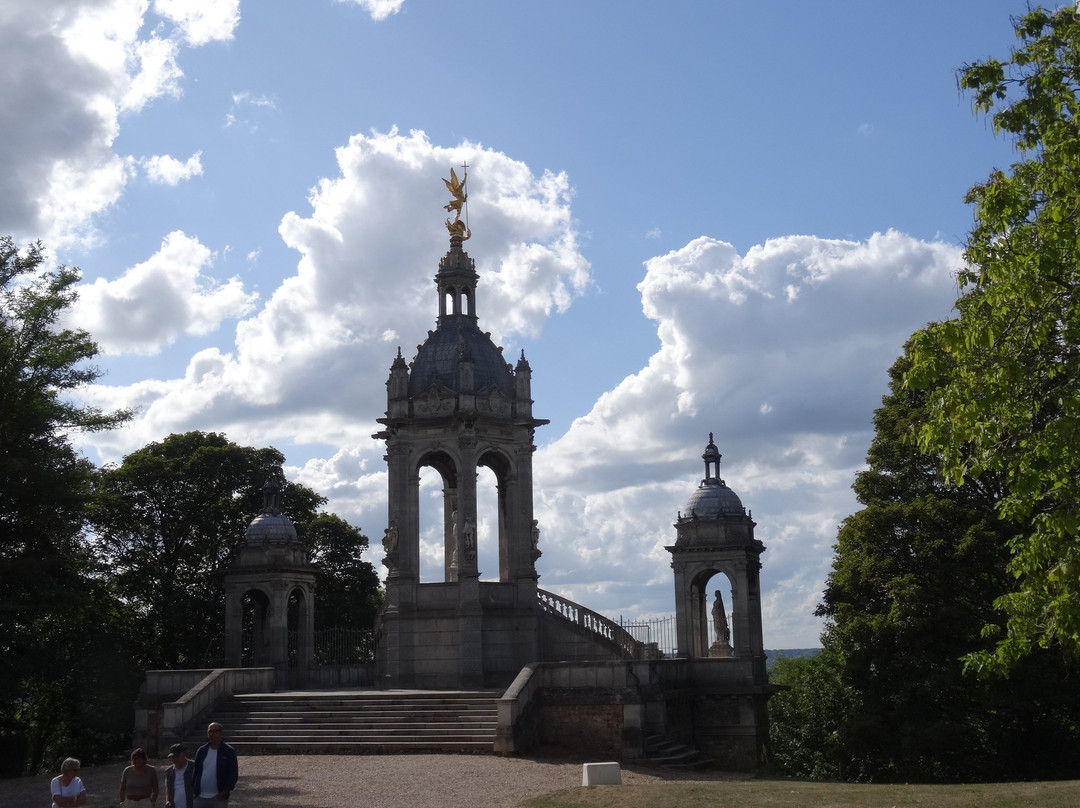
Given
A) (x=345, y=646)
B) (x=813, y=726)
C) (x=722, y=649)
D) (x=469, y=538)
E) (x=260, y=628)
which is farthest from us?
(x=813, y=726)

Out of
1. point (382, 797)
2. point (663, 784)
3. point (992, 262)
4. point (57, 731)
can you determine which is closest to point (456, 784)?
point (382, 797)

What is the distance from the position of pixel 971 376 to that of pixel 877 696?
19257mm

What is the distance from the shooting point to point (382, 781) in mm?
22234

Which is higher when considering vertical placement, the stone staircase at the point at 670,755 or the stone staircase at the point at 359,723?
the stone staircase at the point at 359,723

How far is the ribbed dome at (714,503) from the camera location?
35312 mm

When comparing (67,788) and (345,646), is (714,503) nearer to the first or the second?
(345,646)

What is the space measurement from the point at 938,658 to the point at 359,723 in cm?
1442

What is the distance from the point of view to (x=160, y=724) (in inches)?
1156

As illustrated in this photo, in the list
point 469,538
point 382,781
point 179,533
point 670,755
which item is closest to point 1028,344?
point 382,781

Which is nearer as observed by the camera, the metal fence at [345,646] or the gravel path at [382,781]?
the gravel path at [382,781]

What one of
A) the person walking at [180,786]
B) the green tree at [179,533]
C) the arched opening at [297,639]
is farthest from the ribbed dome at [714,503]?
the person walking at [180,786]

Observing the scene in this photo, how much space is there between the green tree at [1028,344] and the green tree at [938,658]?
1546cm

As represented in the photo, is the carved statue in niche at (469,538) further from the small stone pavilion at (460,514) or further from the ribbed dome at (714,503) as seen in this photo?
the ribbed dome at (714,503)

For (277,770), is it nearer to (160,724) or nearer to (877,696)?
(160,724)
